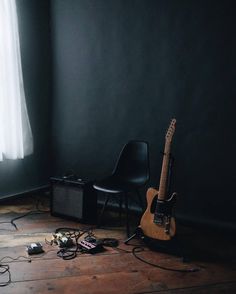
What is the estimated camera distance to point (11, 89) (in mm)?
3857

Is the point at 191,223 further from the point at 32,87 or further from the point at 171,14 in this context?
the point at 32,87

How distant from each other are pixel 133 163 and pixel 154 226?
2.52 feet

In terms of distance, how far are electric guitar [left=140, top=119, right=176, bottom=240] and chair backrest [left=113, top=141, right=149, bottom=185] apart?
0.43 meters

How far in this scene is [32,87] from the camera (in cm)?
420

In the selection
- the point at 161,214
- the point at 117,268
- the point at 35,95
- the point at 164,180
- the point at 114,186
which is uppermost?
the point at 35,95

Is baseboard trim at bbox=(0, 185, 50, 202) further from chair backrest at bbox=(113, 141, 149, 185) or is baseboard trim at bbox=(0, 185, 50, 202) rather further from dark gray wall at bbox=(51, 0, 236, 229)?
chair backrest at bbox=(113, 141, 149, 185)

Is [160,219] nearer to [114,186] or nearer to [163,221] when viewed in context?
[163,221]

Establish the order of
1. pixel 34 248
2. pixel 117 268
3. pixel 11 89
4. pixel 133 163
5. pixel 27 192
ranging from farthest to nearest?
pixel 27 192 < pixel 11 89 < pixel 133 163 < pixel 34 248 < pixel 117 268

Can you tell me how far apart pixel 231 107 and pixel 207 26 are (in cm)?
77

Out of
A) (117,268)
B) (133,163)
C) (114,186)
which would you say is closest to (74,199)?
(114,186)

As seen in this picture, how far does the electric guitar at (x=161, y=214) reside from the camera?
276 cm

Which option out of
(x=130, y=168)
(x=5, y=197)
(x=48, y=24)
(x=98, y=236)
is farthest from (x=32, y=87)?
(x=98, y=236)

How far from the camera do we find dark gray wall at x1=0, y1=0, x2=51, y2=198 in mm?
4039

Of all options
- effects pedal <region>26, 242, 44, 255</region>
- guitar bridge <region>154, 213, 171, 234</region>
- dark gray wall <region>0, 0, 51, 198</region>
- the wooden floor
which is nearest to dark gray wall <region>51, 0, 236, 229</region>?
dark gray wall <region>0, 0, 51, 198</region>
